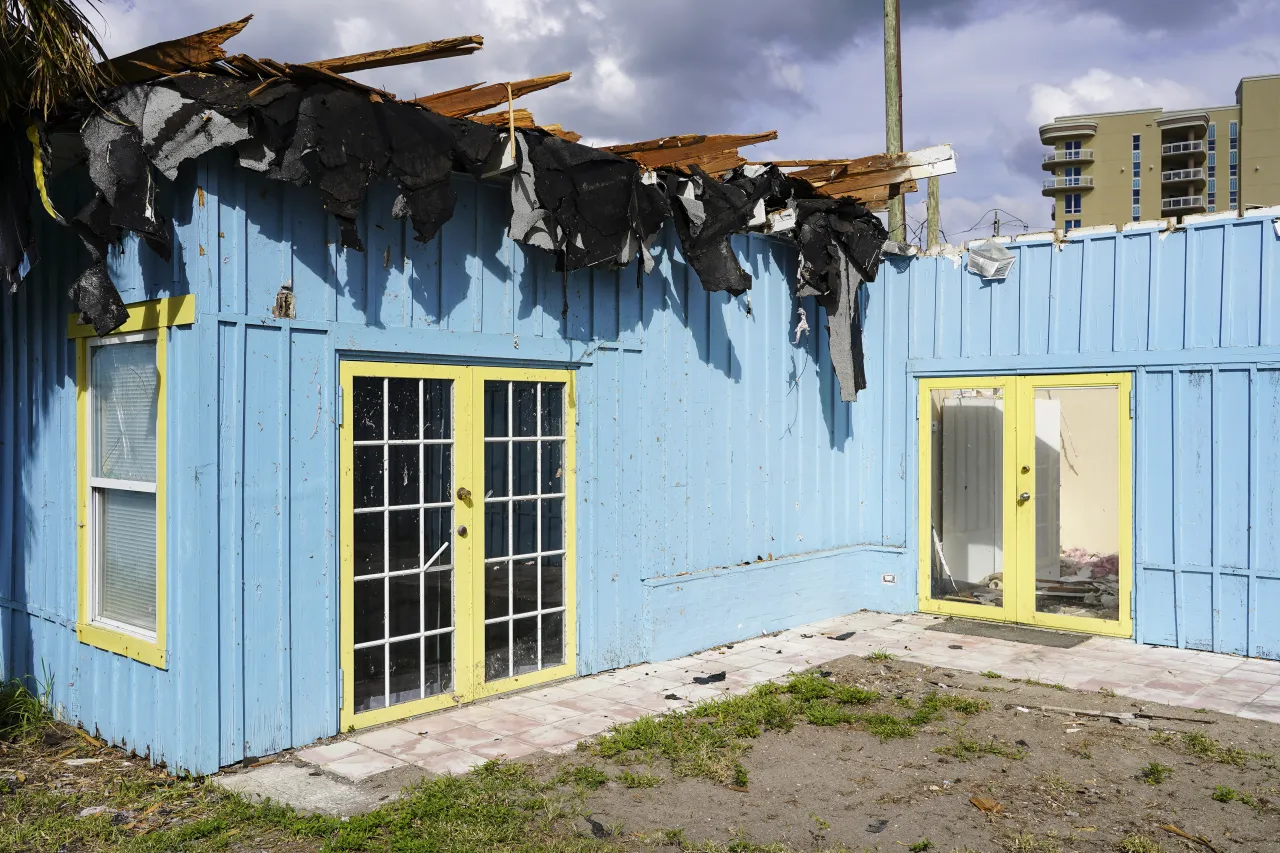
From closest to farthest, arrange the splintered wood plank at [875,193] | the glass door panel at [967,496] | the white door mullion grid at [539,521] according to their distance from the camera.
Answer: the white door mullion grid at [539,521], the splintered wood plank at [875,193], the glass door panel at [967,496]

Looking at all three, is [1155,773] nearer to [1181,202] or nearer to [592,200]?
[592,200]

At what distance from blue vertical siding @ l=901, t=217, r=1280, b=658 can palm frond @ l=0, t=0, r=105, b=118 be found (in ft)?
22.2

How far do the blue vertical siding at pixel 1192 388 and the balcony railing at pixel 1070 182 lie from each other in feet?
230


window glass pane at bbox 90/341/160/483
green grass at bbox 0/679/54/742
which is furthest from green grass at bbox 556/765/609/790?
green grass at bbox 0/679/54/742

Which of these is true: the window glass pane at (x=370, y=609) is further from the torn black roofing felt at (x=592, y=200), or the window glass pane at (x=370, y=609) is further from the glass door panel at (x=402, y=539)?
the torn black roofing felt at (x=592, y=200)

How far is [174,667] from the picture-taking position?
489 cm

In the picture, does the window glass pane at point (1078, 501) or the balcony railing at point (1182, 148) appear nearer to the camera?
the window glass pane at point (1078, 501)

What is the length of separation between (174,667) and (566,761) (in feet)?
6.39

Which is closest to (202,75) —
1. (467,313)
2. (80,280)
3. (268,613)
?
(80,280)

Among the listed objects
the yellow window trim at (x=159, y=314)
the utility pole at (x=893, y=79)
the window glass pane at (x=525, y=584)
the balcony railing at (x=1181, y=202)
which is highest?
the balcony railing at (x=1181, y=202)

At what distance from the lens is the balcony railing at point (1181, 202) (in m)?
65.8

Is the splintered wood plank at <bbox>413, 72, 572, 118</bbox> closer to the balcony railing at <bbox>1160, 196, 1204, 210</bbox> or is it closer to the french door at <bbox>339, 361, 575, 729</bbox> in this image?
the french door at <bbox>339, 361, 575, 729</bbox>

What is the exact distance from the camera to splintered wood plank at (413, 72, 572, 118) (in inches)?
218

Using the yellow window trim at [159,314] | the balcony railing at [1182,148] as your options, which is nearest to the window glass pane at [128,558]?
the yellow window trim at [159,314]
